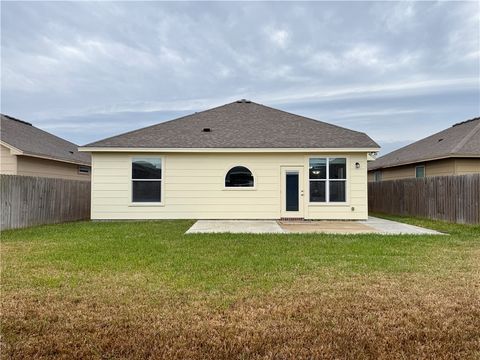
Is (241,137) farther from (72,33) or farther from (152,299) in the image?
(152,299)

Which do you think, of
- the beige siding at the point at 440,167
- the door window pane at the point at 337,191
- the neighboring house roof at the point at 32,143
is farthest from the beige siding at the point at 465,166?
the neighboring house roof at the point at 32,143

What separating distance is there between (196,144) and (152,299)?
10.3 metres

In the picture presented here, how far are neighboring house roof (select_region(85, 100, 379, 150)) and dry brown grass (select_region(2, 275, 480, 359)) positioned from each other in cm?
986

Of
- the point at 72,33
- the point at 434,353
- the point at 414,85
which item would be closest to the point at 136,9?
the point at 72,33

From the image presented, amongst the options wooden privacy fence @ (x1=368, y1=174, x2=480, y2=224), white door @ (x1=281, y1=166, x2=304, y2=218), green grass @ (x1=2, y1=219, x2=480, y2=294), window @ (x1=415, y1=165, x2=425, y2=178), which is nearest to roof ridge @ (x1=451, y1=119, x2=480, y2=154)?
wooden privacy fence @ (x1=368, y1=174, x2=480, y2=224)

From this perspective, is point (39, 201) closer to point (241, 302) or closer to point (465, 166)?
point (241, 302)

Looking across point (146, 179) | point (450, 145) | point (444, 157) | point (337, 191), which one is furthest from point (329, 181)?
point (450, 145)

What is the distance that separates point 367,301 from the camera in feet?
14.6

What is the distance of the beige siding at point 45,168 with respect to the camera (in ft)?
52.1

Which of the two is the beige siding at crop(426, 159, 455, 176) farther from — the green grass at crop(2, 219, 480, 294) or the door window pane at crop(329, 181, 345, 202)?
the green grass at crop(2, 219, 480, 294)

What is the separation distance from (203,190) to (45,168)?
8.40 m

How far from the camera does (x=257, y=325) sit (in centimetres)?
370

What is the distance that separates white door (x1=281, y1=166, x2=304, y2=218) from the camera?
14.4 metres

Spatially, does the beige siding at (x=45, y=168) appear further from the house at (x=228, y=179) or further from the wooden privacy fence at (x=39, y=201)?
the house at (x=228, y=179)
